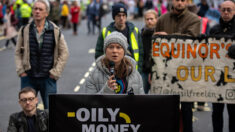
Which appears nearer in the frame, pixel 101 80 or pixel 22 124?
pixel 101 80

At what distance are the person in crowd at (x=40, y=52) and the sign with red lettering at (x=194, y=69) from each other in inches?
54.2

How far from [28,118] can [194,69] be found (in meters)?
2.39

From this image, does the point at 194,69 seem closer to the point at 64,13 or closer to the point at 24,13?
the point at 24,13

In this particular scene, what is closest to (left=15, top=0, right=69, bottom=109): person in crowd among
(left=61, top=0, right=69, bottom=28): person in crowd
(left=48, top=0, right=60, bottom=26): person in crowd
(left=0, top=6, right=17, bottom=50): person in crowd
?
(left=0, top=6, right=17, bottom=50): person in crowd

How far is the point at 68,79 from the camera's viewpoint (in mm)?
12266

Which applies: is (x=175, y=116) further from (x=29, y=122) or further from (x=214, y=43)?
(x=214, y=43)

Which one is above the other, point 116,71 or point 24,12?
point 24,12

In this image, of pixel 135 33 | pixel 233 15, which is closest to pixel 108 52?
pixel 135 33

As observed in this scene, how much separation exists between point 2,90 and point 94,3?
15.4 m

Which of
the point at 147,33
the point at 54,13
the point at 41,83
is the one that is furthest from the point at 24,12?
the point at 41,83

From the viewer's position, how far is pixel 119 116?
151 inches

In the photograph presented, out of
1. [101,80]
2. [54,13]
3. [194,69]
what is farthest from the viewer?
[54,13]

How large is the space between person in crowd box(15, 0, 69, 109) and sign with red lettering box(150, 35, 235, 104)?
138 centimetres

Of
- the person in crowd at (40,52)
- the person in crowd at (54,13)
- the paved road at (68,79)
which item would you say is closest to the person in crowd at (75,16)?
the person in crowd at (54,13)
